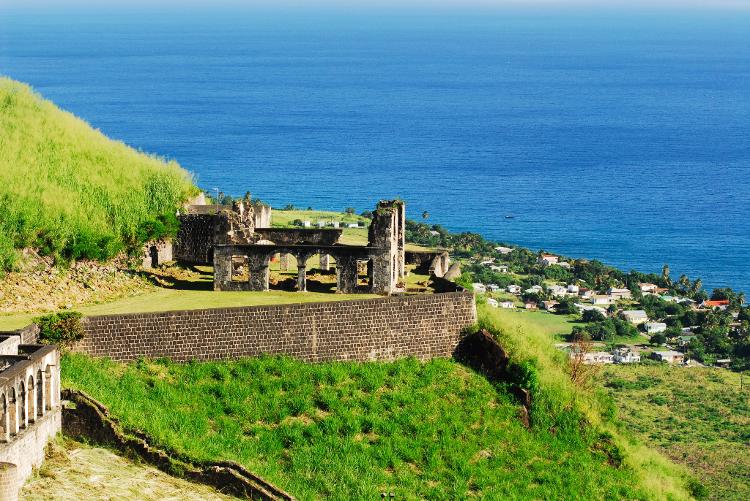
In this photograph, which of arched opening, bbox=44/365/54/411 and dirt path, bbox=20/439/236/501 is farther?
arched opening, bbox=44/365/54/411

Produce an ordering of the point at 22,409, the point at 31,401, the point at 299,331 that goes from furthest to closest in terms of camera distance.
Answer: the point at 299,331 < the point at 31,401 < the point at 22,409

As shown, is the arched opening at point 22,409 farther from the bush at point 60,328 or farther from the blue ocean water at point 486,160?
the blue ocean water at point 486,160

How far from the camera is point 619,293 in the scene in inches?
3036

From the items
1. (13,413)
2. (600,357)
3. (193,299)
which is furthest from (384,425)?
(600,357)

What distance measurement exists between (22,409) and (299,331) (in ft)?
28.2

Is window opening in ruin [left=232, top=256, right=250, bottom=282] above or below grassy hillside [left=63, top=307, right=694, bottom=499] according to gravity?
above

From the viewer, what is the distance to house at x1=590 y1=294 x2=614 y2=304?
73875 mm

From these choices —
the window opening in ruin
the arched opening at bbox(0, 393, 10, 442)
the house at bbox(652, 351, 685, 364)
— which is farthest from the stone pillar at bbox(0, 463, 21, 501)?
the house at bbox(652, 351, 685, 364)

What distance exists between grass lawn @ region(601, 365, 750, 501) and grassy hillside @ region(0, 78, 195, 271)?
1592 cm

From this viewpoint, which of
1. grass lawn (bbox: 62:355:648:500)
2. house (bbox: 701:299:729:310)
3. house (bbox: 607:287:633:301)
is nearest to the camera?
grass lawn (bbox: 62:355:648:500)

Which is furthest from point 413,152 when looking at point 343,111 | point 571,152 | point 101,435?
point 101,435

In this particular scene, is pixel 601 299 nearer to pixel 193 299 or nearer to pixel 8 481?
pixel 193 299

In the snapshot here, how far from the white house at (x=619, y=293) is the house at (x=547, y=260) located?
580 cm

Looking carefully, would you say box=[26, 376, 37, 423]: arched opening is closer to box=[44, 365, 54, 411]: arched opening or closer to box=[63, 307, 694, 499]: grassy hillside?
box=[44, 365, 54, 411]: arched opening
